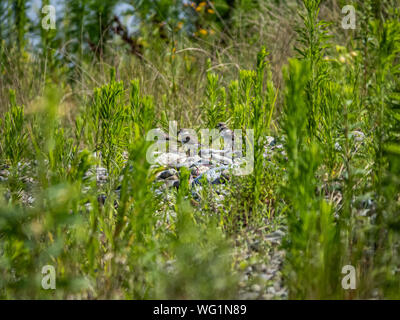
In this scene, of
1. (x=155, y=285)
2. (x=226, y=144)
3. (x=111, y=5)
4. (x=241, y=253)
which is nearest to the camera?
(x=155, y=285)

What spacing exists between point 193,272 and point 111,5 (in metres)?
9.73

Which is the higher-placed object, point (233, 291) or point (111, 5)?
point (111, 5)

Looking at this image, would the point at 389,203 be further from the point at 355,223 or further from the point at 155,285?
the point at 155,285

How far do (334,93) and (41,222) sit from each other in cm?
158

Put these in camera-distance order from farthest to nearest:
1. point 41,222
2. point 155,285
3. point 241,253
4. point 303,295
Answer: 1. point 241,253
2. point 41,222
3. point 155,285
4. point 303,295

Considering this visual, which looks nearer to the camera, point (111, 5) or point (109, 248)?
point (109, 248)

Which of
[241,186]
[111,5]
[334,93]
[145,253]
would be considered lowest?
[145,253]

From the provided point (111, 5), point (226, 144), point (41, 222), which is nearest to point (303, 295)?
point (41, 222)

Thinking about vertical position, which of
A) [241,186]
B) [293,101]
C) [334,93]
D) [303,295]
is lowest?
[303,295]

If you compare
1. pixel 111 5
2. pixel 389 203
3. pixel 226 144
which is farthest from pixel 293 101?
pixel 111 5

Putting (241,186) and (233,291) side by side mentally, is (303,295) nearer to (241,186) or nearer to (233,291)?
(233,291)

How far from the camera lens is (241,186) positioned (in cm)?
→ 227

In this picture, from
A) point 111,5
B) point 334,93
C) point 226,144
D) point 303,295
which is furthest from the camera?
point 111,5

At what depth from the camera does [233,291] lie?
143cm
